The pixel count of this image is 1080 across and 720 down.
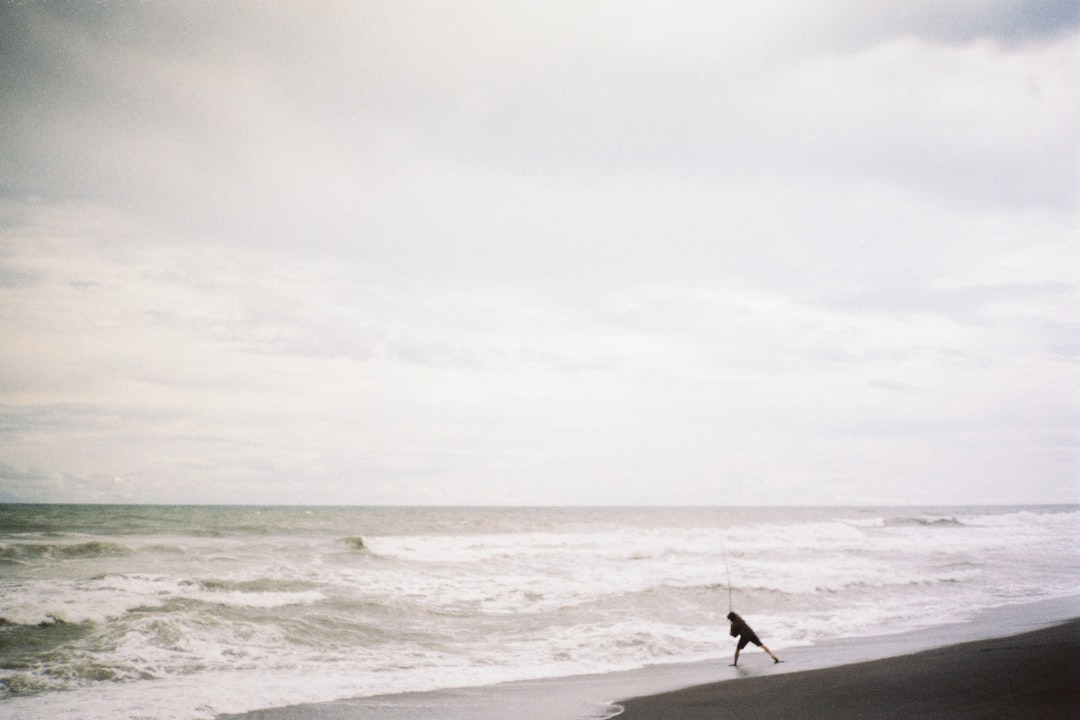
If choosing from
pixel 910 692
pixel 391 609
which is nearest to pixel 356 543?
pixel 391 609

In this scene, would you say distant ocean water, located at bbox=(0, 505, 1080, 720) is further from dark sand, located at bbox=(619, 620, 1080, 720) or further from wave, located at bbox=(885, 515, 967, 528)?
wave, located at bbox=(885, 515, 967, 528)

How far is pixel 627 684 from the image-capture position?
389 inches

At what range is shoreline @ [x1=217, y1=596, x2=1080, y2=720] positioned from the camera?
27.2 ft

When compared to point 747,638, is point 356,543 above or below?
below

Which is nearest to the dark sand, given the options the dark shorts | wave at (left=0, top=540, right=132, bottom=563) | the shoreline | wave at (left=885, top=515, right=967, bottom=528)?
the shoreline

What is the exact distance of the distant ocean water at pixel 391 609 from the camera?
10.2 metres

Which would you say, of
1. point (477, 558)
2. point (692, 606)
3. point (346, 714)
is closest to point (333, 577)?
point (477, 558)

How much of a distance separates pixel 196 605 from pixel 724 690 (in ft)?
35.6

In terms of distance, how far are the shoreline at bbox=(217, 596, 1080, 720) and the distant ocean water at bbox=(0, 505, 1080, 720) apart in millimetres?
517

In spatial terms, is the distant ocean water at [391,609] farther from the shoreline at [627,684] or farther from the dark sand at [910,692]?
the dark sand at [910,692]

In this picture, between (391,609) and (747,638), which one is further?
(391,609)

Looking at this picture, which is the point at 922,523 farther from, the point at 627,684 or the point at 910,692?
the point at 627,684

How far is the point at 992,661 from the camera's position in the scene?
9922mm

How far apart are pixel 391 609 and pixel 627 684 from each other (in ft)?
23.8
